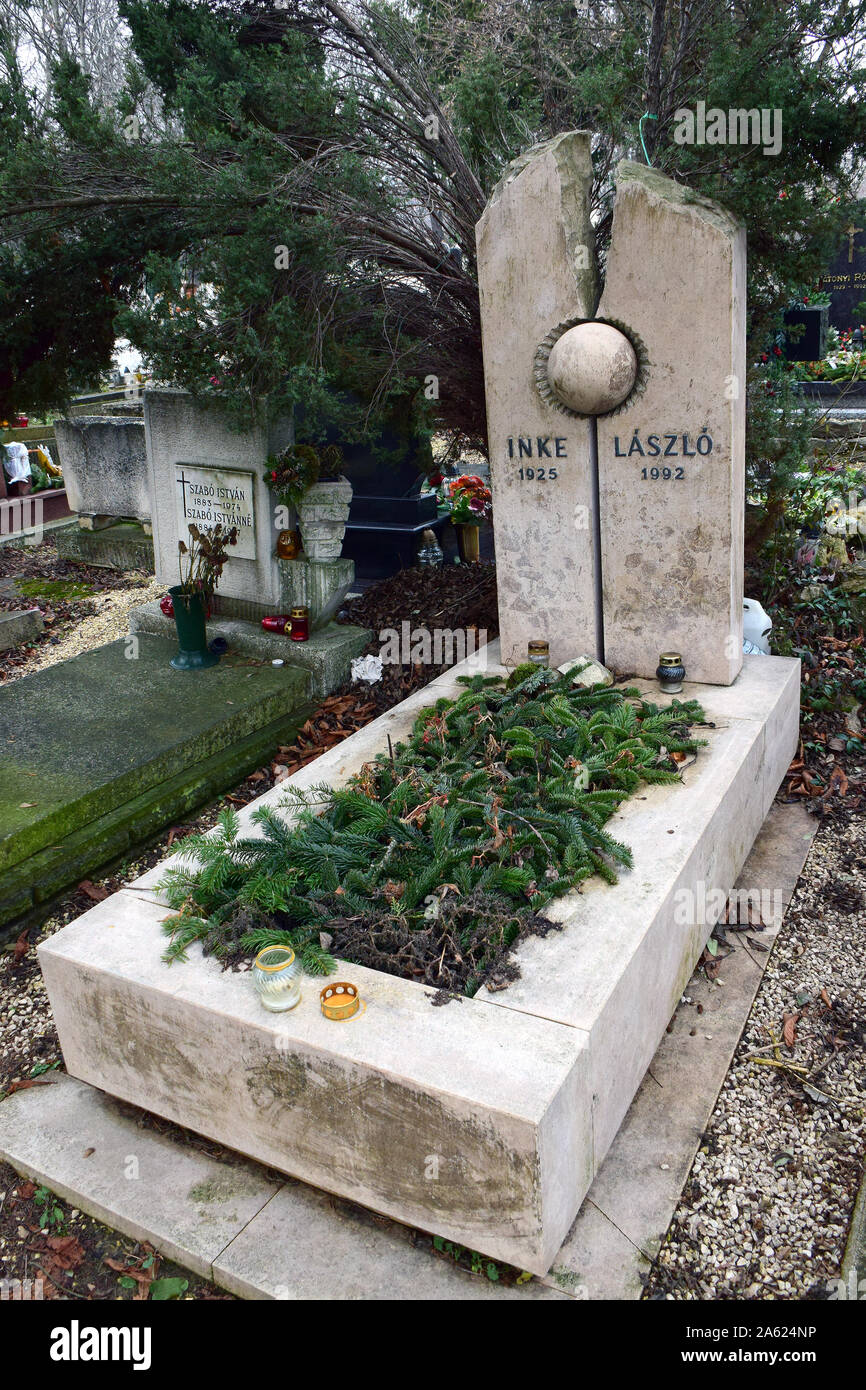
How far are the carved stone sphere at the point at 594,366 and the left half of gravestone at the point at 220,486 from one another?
2152 millimetres

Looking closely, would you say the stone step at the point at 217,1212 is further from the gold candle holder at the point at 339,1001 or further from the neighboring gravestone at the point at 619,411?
the neighboring gravestone at the point at 619,411

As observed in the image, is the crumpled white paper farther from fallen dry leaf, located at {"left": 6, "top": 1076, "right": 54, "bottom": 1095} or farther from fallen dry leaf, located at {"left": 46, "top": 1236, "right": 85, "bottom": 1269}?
fallen dry leaf, located at {"left": 46, "top": 1236, "right": 85, "bottom": 1269}

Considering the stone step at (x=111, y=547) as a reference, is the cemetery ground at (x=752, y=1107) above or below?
below

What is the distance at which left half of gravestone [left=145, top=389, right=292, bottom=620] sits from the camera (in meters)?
6.39

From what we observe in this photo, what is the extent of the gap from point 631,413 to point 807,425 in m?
1.78

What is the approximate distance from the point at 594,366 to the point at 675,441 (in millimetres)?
523

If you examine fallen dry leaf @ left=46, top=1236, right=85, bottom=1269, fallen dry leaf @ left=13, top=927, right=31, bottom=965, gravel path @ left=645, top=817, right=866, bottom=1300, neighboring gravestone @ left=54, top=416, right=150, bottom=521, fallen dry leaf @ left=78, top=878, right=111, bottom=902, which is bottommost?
fallen dry leaf @ left=46, top=1236, right=85, bottom=1269

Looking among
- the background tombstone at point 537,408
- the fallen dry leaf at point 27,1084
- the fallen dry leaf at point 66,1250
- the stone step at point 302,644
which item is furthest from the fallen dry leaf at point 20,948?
the background tombstone at point 537,408

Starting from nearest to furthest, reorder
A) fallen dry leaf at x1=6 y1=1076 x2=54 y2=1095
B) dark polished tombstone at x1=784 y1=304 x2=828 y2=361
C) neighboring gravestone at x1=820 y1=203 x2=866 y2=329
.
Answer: fallen dry leaf at x1=6 y1=1076 x2=54 y2=1095, dark polished tombstone at x1=784 y1=304 x2=828 y2=361, neighboring gravestone at x1=820 y1=203 x2=866 y2=329

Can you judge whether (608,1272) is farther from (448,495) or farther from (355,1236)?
(448,495)

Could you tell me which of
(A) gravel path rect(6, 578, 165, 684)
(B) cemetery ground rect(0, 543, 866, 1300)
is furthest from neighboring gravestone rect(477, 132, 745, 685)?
(A) gravel path rect(6, 578, 165, 684)

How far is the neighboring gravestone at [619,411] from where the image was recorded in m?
4.56

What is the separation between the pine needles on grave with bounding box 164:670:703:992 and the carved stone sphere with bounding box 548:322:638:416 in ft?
4.83

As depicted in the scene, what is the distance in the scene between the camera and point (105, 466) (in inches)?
358
